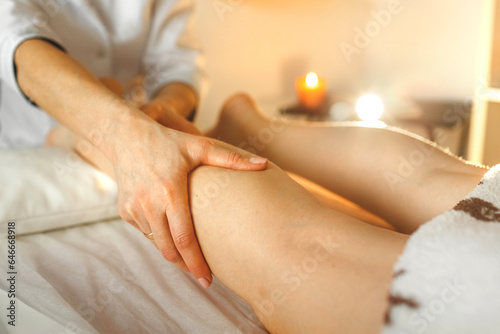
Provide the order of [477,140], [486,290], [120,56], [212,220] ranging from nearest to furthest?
1. [486,290]
2. [212,220]
3. [120,56]
4. [477,140]

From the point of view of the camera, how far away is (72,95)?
28.6 inches

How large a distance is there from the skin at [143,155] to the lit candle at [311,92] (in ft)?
3.82

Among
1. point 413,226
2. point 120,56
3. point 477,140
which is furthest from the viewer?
point 477,140

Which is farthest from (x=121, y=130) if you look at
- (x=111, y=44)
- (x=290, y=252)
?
(x=111, y=44)

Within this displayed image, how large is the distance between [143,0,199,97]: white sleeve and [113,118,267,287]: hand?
580mm

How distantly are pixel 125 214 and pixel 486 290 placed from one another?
1.59 feet

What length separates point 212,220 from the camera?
0.56 metres

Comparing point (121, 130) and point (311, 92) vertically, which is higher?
point (121, 130)

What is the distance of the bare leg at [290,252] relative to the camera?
448 mm

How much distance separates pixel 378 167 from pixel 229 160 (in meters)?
0.27

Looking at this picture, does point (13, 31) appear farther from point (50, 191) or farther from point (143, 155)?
point (143, 155)

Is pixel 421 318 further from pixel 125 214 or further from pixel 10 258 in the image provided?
pixel 10 258

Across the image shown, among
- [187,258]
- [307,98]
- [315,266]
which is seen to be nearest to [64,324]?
[187,258]

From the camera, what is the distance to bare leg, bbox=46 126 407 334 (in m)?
0.45
